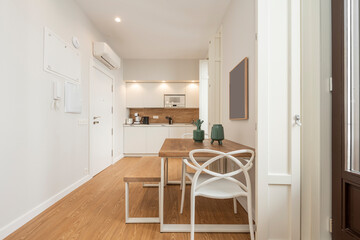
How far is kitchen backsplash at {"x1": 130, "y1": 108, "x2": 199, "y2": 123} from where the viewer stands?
5449 millimetres

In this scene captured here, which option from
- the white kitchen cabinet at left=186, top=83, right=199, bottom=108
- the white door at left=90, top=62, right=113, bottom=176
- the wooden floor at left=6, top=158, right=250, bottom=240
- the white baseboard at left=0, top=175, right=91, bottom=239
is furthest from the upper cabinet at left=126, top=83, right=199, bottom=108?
the white baseboard at left=0, top=175, right=91, bottom=239

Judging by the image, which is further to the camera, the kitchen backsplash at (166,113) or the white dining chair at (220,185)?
the kitchen backsplash at (166,113)

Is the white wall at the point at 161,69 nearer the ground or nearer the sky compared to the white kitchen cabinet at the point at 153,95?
nearer the sky

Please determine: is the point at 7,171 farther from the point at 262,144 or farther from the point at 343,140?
the point at 343,140

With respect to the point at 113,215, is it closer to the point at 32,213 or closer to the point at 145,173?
the point at 145,173

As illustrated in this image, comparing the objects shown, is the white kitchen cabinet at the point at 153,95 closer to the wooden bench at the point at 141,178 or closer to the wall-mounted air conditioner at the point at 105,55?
the wall-mounted air conditioner at the point at 105,55

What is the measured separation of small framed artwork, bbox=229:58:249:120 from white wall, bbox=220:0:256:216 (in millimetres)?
66

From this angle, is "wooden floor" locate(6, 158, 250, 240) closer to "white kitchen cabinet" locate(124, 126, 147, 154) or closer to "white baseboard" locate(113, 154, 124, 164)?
"white baseboard" locate(113, 154, 124, 164)

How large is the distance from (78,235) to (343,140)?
2110 mm

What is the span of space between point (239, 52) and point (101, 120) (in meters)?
2.80

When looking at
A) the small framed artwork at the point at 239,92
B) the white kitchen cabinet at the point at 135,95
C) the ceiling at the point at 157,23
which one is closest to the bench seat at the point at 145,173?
the small framed artwork at the point at 239,92

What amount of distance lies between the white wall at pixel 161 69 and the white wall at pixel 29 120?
7.96 ft

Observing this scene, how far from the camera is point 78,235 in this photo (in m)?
1.58

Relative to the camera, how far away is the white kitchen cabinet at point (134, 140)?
499 centimetres
